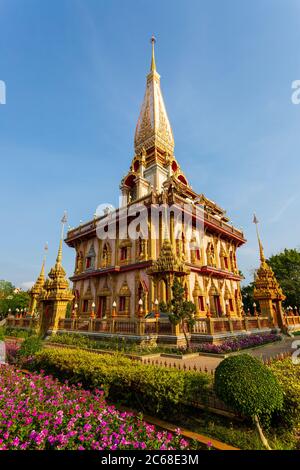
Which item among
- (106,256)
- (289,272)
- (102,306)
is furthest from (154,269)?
(289,272)

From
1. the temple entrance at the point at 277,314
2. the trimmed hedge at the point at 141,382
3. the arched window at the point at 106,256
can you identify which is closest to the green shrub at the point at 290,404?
the trimmed hedge at the point at 141,382

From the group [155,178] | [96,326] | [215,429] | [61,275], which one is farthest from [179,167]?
[215,429]

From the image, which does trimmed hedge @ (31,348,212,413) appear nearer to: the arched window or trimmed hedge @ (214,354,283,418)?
trimmed hedge @ (214,354,283,418)

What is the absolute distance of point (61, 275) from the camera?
60.1 ft

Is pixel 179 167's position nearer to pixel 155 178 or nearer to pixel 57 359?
pixel 155 178

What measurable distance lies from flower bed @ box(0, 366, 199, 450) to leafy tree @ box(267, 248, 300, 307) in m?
30.0

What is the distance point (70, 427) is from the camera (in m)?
3.65

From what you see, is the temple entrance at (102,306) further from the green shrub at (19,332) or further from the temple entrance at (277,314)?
the temple entrance at (277,314)

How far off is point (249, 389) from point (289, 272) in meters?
31.6

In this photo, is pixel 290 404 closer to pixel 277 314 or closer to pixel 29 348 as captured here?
pixel 29 348

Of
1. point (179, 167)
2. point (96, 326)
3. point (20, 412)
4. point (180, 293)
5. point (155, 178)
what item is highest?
point (179, 167)

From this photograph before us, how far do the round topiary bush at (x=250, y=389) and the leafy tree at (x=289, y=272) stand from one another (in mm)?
28806

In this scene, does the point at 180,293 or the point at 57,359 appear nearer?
the point at 57,359
